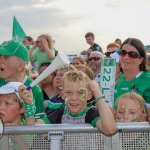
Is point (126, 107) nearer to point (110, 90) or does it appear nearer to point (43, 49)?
point (110, 90)

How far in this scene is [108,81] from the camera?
2990 mm

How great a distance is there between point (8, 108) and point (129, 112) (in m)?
0.90

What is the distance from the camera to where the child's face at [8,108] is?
2.63m

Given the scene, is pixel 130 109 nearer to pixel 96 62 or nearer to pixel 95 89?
pixel 95 89

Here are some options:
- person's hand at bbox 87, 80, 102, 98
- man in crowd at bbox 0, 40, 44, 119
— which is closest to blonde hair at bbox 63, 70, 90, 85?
person's hand at bbox 87, 80, 102, 98

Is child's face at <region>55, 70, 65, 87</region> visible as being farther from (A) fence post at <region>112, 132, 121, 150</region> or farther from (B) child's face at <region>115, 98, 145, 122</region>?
(A) fence post at <region>112, 132, 121, 150</region>

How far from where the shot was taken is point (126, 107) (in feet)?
9.24

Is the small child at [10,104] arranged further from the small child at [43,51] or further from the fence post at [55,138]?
the small child at [43,51]

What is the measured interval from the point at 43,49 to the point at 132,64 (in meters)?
3.06

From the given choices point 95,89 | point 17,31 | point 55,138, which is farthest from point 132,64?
point 17,31

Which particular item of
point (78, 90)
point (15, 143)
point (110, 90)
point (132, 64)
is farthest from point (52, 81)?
point (15, 143)

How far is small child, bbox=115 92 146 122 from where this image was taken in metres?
2.75

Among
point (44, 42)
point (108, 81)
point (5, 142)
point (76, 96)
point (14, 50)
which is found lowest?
point (5, 142)

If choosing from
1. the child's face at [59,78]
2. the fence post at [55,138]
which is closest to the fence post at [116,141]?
the fence post at [55,138]
